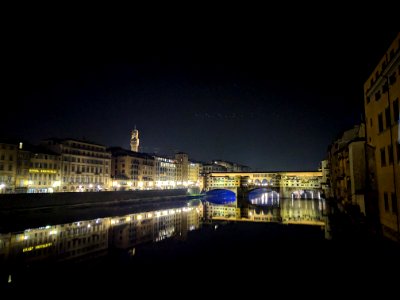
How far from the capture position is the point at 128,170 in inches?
3725

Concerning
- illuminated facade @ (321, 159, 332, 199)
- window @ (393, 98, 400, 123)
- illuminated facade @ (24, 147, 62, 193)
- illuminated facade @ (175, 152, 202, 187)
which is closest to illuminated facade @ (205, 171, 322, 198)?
illuminated facade @ (175, 152, 202, 187)

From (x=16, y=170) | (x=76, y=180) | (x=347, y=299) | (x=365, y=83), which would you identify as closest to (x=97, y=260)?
(x=347, y=299)

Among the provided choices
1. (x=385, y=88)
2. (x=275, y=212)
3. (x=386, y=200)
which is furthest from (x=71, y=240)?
(x=275, y=212)

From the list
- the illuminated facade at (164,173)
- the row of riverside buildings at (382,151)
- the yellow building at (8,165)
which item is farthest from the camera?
the illuminated facade at (164,173)

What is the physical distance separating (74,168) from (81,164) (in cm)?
275

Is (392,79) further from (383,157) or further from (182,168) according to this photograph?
(182,168)

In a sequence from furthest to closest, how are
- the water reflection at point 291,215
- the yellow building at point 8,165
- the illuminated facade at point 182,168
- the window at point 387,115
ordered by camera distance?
the illuminated facade at point 182,168 < the yellow building at point 8,165 < the water reflection at point 291,215 < the window at point 387,115

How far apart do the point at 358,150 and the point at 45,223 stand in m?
36.3

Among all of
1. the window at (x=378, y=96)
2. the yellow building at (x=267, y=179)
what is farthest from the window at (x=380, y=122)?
the yellow building at (x=267, y=179)

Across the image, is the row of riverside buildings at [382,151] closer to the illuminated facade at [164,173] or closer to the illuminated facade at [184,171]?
the illuminated facade at [164,173]

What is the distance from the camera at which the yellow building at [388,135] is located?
55.3 feet

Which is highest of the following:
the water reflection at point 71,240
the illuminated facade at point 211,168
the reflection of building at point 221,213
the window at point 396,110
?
the illuminated facade at point 211,168

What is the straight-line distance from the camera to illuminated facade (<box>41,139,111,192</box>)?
232 feet

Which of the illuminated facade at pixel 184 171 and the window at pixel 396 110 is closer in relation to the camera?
the window at pixel 396 110
